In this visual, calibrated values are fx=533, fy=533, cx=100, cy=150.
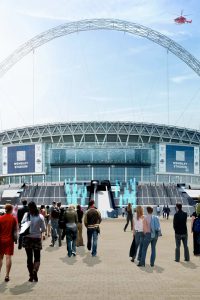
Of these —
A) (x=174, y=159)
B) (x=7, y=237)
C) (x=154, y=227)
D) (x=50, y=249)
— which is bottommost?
(x=50, y=249)

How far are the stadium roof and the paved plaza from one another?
116088mm

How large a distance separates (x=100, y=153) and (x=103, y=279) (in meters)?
117

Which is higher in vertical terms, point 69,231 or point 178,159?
point 178,159

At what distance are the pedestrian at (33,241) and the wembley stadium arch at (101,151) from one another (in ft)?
345

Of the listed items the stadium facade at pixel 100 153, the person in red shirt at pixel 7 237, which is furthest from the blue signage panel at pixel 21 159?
the person in red shirt at pixel 7 237

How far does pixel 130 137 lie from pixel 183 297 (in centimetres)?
12671

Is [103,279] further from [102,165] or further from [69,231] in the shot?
[102,165]

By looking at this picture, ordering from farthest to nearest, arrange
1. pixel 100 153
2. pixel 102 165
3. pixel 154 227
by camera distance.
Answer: pixel 102 165
pixel 100 153
pixel 154 227

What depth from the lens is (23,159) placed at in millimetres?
121688

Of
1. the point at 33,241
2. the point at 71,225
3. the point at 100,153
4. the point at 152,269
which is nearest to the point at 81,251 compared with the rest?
the point at 71,225

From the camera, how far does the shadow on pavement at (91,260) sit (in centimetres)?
1661

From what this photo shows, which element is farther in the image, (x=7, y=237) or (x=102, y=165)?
(x=102, y=165)

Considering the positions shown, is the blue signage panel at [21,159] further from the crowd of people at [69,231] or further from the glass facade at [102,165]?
the crowd of people at [69,231]

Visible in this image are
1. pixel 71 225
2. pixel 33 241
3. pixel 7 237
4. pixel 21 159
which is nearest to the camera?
pixel 7 237
